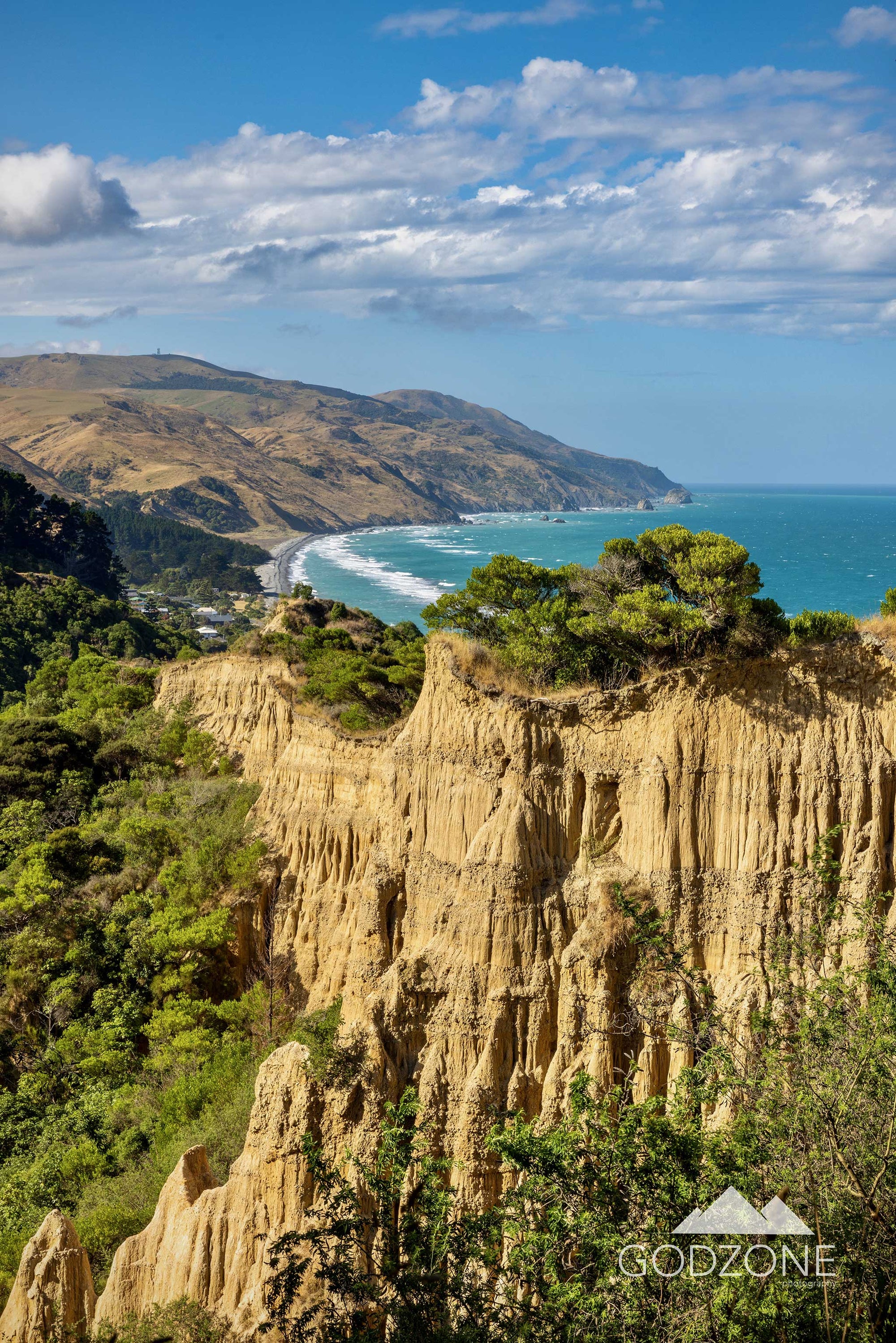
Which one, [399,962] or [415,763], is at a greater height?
[415,763]

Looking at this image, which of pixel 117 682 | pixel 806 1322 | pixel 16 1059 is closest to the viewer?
pixel 806 1322

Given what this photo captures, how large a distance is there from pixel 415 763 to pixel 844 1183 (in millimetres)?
11909

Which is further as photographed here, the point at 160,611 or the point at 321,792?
the point at 160,611

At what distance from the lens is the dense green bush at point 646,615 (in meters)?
20.8

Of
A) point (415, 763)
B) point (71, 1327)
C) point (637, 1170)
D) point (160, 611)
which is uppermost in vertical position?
point (160, 611)

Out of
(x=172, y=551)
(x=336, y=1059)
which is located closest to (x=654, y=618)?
(x=336, y=1059)

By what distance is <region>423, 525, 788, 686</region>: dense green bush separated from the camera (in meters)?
20.8

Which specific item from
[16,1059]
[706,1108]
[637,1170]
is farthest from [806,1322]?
[16,1059]

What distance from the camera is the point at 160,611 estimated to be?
418 ft

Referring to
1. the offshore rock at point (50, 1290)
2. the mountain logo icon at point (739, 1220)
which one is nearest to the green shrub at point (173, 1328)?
the offshore rock at point (50, 1290)

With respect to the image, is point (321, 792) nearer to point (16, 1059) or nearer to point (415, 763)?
point (415, 763)

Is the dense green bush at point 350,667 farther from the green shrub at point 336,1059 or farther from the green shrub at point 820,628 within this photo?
the green shrub at point 820,628

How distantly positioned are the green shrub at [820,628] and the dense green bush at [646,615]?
37cm

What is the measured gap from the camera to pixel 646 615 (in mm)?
21484
